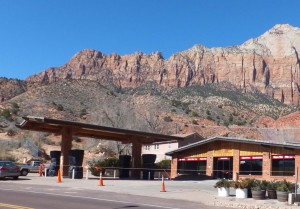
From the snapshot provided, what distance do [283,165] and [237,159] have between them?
4.72 meters

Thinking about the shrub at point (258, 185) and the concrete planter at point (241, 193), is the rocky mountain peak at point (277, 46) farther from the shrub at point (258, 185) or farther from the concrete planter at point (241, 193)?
the concrete planter at point (241, 193)

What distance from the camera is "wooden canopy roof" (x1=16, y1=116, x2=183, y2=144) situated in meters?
34.8

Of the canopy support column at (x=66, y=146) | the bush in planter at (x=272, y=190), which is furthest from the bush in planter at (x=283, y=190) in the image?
the canopy support column at (x=66, y=146)

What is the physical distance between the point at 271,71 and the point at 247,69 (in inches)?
455

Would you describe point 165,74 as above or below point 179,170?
above

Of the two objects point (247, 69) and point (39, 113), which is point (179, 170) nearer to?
point (39, 113)

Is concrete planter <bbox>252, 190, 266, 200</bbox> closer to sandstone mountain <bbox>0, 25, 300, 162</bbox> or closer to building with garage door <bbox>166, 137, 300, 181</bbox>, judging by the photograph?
building with garage door <bbox>166, 137, 300, 181</bbox>

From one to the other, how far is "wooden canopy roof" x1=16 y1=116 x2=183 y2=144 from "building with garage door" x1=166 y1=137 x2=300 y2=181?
3739 millimetres

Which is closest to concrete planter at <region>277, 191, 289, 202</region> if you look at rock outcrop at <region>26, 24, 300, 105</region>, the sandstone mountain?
A: the sandstone mountain

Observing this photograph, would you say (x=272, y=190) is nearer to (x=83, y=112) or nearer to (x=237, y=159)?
(x=237, y=159)

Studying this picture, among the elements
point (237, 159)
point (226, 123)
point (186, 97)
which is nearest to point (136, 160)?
point (237, 159)

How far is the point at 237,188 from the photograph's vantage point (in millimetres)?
21281

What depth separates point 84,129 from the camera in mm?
39906

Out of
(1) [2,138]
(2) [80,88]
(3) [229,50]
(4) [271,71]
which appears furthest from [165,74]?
(1) [2,138]
